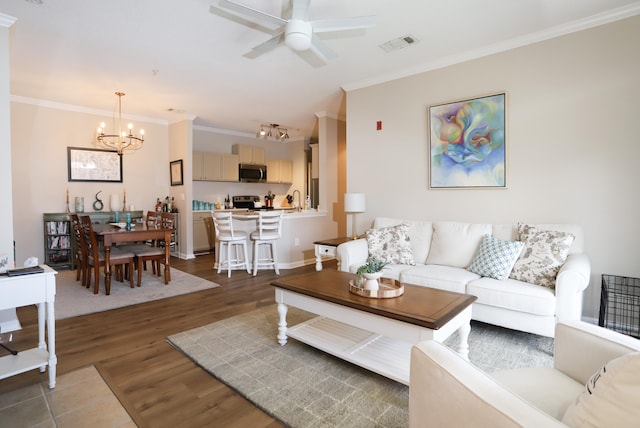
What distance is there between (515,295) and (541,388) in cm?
151

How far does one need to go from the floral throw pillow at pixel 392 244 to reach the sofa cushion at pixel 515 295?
844 mm

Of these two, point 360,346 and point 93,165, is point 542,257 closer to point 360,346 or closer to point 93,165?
point 360,346

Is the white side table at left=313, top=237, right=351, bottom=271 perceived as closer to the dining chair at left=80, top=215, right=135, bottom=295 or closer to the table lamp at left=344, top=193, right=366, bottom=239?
the table lamp at left=344, top=193, right=366, bottom=239

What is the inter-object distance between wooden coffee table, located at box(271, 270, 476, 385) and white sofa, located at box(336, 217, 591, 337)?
0.60 meters

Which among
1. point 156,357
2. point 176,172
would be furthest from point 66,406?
point 176,172

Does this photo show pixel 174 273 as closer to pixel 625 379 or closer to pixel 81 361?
pixel 81 361

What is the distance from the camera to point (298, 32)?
2473 mm

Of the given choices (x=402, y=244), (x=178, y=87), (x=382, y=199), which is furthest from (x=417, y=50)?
(x=178, y=87)

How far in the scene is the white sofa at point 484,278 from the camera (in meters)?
2.45

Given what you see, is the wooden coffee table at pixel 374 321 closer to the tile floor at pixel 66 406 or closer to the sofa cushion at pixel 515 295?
the sofa cushion at pixel 515 295

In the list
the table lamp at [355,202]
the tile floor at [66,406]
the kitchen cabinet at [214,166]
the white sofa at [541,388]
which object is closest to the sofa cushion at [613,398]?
the white sofa at [541,388]

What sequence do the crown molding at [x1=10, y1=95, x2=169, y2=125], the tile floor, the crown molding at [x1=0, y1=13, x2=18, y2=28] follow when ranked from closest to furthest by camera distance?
the tile floor, the crown molding at [x1=0, y1=13, x2=18, y2=28], the crown molding at [x1=10, y1=95, x2=169, y2=125]

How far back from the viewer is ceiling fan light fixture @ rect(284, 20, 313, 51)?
2.46 meters

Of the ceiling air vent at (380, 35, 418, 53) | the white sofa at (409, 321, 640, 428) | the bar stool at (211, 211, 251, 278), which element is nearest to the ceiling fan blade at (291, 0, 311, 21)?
the ceiling air vent at (380, 35, 418, 53)
